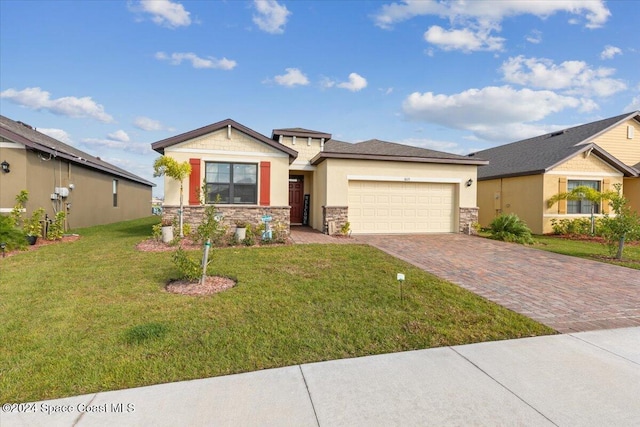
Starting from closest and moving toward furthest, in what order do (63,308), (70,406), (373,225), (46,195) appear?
(70,406), (63,308), (46,195), (373,225)

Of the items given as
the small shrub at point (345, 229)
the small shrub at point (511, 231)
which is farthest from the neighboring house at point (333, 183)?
the small shrub at point (511, 231)

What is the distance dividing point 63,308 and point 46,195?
10.6m

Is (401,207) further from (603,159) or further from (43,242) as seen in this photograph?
(43,242)

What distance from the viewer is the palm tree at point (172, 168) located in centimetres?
1029

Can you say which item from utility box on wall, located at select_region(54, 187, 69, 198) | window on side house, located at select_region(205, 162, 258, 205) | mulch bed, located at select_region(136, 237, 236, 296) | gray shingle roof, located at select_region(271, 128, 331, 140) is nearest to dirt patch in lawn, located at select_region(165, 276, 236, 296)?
mulch bed, located at select_region(136, 237, 236, 296)

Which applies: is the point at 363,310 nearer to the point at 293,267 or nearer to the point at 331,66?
the point at 293,267

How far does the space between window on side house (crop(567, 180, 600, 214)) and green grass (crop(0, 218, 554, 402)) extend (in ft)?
42.9

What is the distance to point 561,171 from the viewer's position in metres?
14.7

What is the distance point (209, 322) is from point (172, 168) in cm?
768

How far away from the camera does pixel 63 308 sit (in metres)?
4.52

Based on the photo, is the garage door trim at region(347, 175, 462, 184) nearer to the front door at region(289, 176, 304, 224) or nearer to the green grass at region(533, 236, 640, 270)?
the green grass at region(533, 236, 640, 270)

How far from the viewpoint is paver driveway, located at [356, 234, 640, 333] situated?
4504mm

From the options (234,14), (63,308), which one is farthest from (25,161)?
(63,308)

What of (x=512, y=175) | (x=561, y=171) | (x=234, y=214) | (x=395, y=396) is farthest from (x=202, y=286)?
(x=561, y=171)
